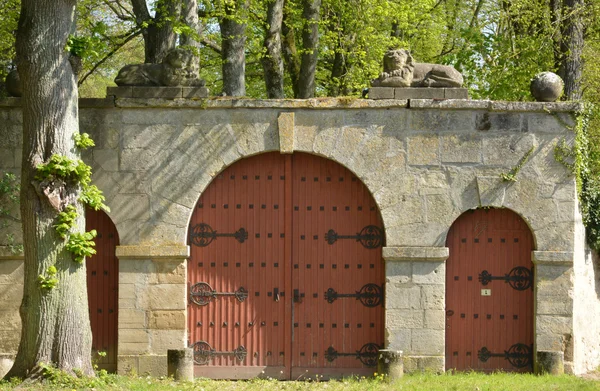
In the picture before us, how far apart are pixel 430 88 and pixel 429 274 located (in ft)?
7.41

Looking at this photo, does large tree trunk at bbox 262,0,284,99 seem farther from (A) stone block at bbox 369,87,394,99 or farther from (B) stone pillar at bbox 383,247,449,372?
(B) stone pillar at bbox 383,247,449,372

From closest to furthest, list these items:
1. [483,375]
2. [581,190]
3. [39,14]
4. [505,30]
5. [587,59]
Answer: [39,14] < [483,375] < [581,190] < [587,59] < [505,30]

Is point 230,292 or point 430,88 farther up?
point 430,88

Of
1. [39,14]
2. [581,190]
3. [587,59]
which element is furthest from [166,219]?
[587,59]

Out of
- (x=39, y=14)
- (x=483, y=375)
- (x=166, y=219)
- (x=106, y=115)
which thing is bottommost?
(x=483, y=375)

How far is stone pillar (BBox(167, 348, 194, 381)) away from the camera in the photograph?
37.9 ft

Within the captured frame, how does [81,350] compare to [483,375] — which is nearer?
[81,350]

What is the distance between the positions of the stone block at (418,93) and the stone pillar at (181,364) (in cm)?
396

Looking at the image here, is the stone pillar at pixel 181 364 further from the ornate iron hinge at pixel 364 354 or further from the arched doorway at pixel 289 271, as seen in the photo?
the ornate iron hinge at pixel 364 354

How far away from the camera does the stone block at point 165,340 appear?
39.8 feet

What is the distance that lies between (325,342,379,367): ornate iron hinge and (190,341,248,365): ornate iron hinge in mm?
1043

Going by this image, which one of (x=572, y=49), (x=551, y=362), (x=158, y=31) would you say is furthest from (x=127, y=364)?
(x=572, y=49)

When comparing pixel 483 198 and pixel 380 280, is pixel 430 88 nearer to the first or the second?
pixel 483 198

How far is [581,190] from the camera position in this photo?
12617 millimetres
